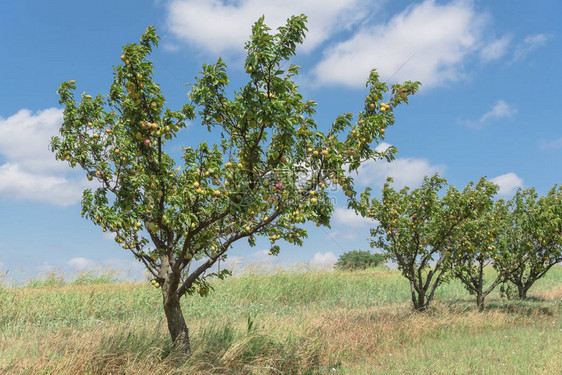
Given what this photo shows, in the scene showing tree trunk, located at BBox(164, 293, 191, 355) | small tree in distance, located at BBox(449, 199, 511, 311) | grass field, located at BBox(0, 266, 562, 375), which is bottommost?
grass field, located at BBox(0, 266, 562, 375)

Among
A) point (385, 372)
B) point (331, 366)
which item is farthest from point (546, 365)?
point (331, 366)

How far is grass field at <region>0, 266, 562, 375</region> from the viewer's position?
657cm

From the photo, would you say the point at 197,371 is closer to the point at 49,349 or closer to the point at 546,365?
the point at 49,349

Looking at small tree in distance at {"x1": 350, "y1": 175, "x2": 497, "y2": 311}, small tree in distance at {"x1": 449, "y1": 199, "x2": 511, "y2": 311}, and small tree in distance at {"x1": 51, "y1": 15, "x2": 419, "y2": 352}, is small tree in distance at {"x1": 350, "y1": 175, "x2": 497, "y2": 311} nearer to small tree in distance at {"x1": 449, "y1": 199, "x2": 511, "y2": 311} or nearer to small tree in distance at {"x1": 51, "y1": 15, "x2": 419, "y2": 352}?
small tree in distance at {"x1": 449, "y1": 199, "x2": 511, "y2": 311}

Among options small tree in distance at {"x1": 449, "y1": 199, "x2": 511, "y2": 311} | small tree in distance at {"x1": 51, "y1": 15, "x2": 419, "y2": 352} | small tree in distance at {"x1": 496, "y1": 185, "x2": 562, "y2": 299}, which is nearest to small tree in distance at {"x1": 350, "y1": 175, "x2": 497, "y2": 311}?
small tree in distance at {"x1": 449, "y1": 199, "x2": 511, "y2": 311}

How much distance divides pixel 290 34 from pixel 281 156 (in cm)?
156

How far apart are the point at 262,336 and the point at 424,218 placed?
6652mm

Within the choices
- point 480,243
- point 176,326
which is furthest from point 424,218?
point 176,326

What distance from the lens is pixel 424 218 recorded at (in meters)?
12.4

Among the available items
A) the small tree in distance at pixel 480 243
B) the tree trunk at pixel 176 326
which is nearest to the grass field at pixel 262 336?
the tree trunk at pixel 176 326

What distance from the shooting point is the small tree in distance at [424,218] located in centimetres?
1178

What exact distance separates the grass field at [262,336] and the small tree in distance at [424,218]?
1.62m

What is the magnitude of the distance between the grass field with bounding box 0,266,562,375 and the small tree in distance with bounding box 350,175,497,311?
1.62 m

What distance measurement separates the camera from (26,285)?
1612cm
